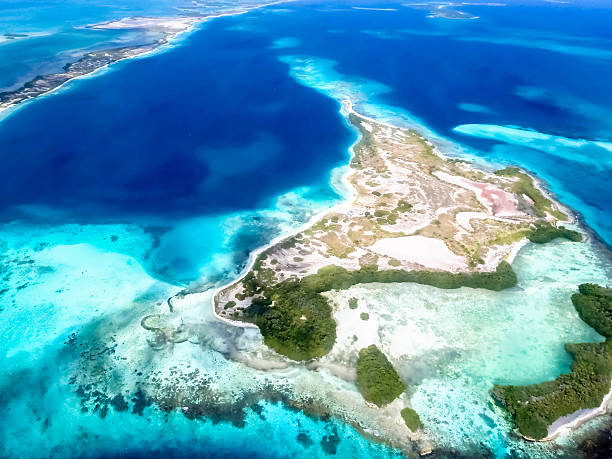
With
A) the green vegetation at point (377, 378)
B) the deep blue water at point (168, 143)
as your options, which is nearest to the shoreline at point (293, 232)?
the deep blue water at point (168, 143)

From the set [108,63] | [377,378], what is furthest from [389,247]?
[108,63]

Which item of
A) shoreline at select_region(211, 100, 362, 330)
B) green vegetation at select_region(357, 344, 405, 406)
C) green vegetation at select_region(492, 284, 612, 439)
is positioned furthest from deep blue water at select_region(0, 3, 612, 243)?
green vegetation at select_region(357, 344, 405, 406)

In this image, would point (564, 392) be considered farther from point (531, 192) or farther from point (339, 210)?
point (531, 192)

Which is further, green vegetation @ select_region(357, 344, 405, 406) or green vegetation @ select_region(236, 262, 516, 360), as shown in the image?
green vegetation @ select_region(236, 262, 516, 360)

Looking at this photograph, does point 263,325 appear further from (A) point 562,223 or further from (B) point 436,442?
(A) point 562,223

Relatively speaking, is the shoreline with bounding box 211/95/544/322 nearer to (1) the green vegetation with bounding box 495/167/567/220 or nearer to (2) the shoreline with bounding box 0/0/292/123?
(1) the green vegetation with bounding box 495/167/567/220

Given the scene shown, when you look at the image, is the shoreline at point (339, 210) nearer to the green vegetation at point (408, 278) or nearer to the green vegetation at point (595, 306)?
the green vegetation at point (408, 278)

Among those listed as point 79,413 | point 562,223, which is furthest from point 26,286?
point 562,223
